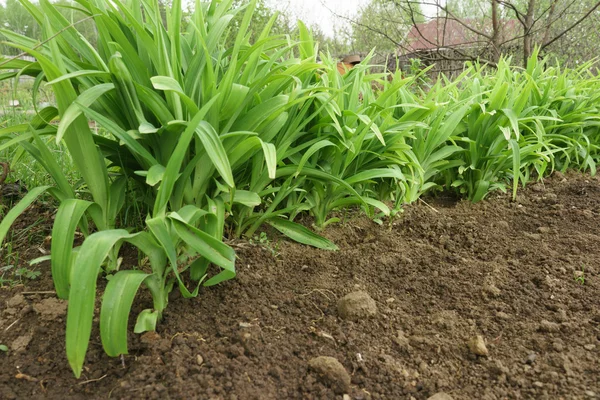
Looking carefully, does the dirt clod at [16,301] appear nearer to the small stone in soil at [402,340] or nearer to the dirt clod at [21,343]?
the dirt clod at [21,343]

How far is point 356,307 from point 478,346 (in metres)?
0.35

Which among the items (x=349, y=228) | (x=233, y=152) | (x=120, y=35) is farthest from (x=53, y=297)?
(x=349, y=228)

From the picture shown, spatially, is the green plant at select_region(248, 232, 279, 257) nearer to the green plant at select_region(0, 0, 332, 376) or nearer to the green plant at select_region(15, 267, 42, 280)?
the green plant at select_region(0, 0, 332, 376)

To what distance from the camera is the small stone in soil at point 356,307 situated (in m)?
1.33

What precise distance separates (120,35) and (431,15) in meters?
5.60

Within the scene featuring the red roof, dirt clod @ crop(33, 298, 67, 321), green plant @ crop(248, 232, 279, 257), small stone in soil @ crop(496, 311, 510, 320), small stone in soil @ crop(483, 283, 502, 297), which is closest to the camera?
dirt clod @ crop(33, 298, 67, 321)

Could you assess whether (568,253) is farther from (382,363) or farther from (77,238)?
(77,238)

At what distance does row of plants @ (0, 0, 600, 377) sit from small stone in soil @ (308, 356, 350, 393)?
0.33 metres

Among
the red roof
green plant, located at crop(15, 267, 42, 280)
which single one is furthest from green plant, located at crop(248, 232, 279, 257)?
the red roof

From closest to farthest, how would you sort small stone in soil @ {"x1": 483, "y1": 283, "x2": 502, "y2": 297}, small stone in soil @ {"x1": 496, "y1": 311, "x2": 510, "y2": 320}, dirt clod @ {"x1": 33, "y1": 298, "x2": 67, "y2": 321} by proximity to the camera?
dirt clod @ {"x1": 33, "y1": 298, "x2": 67, "y2": 321} < small stone in soil @ {"x1": 496, "y1": 311, "x2": 510, "y2": 320} < small stone in soil @ {"x1": 483, "y1": 283, "x2": 502, "y2": 297}

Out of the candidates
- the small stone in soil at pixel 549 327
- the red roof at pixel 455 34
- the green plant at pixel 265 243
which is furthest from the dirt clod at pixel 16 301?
the red roof at pixel 455 34

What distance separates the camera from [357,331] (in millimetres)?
1277

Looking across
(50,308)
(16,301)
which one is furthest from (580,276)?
(16,301)

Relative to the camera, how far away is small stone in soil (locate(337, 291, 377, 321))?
52.3 inches
